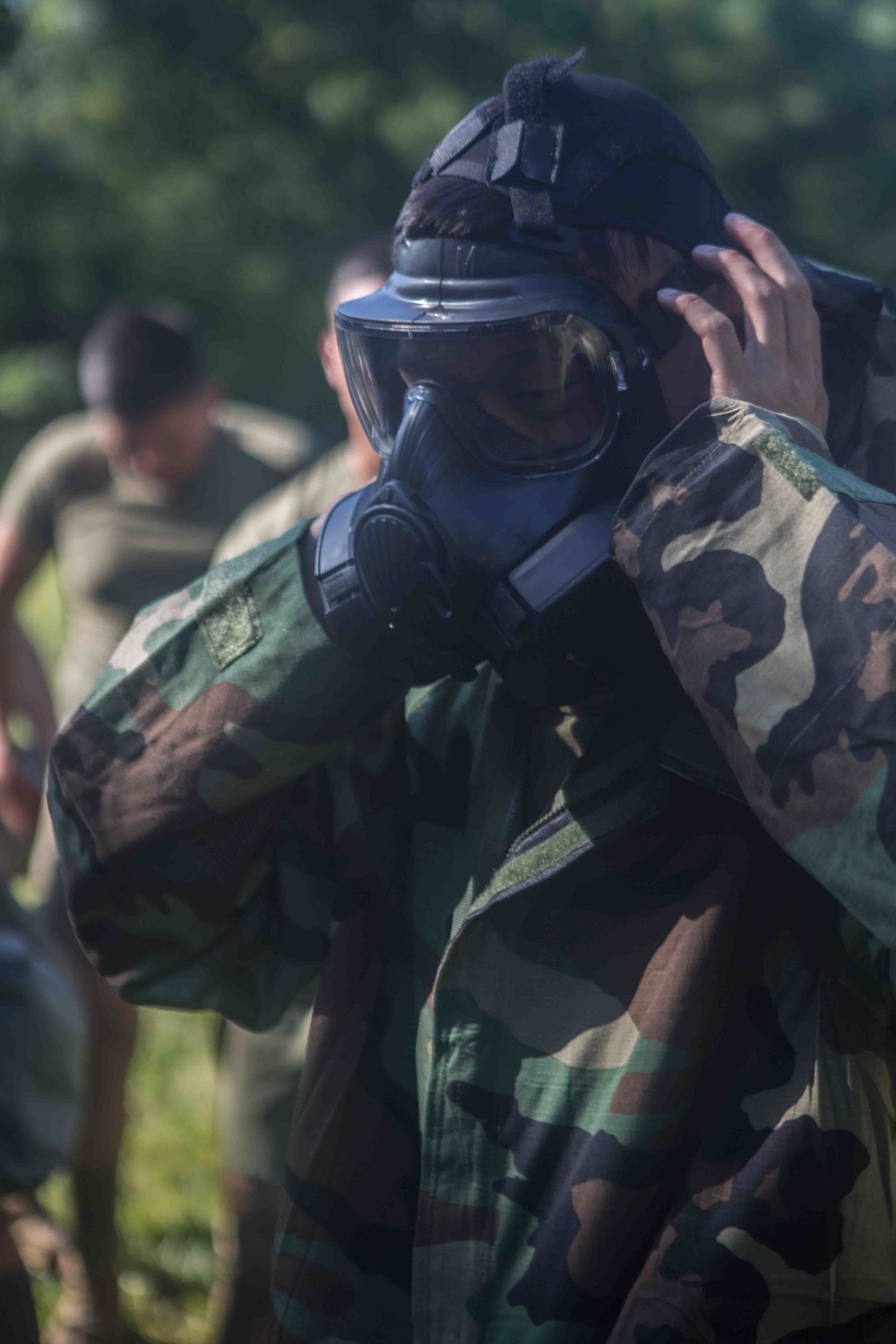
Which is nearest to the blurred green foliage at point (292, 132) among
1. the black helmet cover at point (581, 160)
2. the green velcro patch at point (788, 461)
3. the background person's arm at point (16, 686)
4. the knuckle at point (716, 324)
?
the background person's arm at point (16, 686)

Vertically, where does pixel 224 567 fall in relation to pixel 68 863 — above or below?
above

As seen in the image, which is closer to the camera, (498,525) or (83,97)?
(498,525)

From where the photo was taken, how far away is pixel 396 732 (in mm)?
1866

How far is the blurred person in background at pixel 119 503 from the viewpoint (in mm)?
4359

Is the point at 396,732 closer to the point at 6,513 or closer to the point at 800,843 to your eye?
the point at 800,843

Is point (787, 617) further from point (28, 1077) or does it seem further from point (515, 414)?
point (28, 1077)

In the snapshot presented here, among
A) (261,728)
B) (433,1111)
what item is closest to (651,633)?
(261,728)

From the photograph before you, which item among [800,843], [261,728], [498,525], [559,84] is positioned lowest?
[800,843]

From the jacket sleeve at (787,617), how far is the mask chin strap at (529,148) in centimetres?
30

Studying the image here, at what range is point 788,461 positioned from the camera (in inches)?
54.5

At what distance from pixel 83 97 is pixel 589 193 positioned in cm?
2025

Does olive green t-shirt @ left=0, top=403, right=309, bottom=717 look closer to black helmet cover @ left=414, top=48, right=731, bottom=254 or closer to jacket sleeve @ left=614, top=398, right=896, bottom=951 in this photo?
black helmet cover @ left=414, top=48, right=731, bottom=254

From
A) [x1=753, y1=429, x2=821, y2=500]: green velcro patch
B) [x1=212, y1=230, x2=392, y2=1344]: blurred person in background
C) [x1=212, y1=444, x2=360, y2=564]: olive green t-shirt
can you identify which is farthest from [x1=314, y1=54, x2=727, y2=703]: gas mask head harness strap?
[x1=212, y1=444, x2=360, y2=564]: olive green t-shirt

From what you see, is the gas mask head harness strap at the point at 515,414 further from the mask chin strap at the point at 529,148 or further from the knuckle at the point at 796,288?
the knuckle at the point at 796,288
